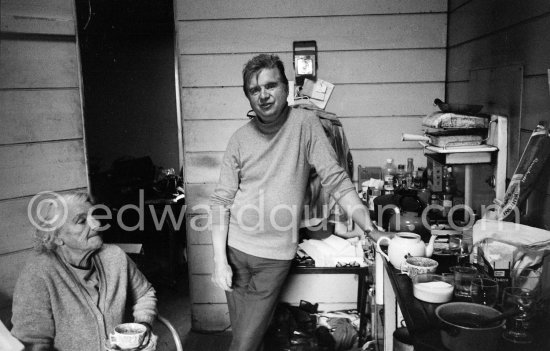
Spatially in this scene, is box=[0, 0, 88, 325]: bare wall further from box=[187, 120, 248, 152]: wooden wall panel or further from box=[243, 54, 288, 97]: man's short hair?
box=[243, 54, 288, 97]: man's short hair

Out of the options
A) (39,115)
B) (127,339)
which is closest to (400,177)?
(127,339)

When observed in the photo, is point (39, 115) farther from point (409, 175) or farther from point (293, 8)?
point (409, 175)

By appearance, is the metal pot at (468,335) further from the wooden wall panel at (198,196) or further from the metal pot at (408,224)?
the wooden wall panel at (198,196)

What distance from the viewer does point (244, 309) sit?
235 cm

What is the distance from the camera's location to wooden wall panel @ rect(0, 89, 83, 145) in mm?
2422

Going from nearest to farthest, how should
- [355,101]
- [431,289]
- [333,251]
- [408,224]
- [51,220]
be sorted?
[431,289] < [51,220] < [408,224] < [333,251] < [355,101]

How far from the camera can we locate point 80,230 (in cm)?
180

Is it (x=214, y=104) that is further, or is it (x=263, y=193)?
(x=214, y=104)

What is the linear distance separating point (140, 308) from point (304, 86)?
1.86 m

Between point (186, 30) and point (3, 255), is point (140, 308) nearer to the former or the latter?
point (3, 255)

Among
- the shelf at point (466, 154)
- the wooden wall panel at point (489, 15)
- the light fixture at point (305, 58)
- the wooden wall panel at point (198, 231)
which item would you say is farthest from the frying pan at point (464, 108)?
the wooden wall panel at point (198, 231)

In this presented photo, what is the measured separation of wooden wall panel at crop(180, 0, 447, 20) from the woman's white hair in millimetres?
1773

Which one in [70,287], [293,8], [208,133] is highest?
[293,8]

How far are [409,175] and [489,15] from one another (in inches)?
43.9
